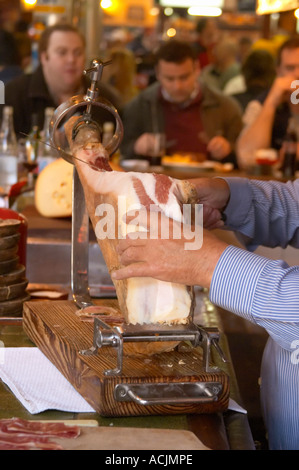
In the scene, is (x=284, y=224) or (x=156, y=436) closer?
(x=156, y=436)

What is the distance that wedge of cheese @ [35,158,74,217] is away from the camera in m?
2.83

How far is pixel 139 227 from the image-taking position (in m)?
1.42

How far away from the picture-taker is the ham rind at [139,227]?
1436 millimetres

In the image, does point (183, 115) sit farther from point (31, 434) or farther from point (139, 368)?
point (31, 434)

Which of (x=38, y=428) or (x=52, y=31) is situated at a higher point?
(x=52, y=31)

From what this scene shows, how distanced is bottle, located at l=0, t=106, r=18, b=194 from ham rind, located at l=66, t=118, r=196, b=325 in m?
1.77

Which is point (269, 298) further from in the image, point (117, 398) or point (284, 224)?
point (284, 224)

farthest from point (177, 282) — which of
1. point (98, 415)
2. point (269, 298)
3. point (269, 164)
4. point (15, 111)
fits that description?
point (15, 111)

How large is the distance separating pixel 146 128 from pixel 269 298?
4778 millimetres

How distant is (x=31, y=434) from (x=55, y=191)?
178cm

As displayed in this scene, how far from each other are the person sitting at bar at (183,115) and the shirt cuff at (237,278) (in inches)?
173

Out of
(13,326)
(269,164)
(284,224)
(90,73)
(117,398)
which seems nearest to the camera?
(117,398)

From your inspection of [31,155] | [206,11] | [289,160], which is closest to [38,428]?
[31,155]

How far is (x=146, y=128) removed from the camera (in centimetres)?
605
